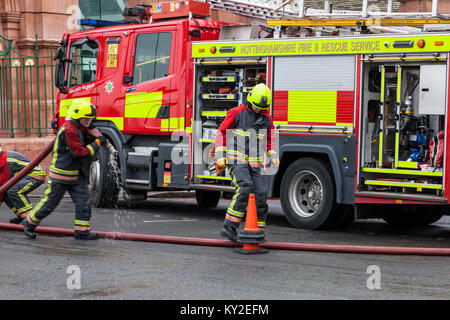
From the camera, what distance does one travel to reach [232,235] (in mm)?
9180

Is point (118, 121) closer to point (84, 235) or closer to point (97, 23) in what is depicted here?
point (97, 23)

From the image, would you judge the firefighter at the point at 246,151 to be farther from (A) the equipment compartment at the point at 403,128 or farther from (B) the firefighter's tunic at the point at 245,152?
(A) the equipment compartment at the point at 403,128

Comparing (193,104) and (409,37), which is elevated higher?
(409,37)

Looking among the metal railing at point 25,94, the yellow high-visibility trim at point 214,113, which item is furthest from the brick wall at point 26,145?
the yellow high-visibility trim at point 214,113

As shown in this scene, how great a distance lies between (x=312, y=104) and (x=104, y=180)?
13.3 feet

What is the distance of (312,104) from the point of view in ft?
35.4

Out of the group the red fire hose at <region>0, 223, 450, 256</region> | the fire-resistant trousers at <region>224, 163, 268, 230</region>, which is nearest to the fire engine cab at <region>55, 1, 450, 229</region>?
the red fire hose at <region>0, 223, 450, 256</region>

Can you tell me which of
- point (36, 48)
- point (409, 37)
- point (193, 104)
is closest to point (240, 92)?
point (193, 104)

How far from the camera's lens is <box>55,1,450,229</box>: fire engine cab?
10031mm

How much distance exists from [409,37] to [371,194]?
78.3 inches

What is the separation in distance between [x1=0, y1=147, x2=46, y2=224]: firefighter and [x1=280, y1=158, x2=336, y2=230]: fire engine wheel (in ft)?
10.9

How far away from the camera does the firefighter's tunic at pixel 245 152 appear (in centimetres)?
924

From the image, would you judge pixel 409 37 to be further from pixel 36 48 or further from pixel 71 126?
pixel 36 48

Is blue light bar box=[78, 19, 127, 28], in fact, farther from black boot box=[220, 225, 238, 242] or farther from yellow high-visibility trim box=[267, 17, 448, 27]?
black boot box=[220, 225, 238, 242]
